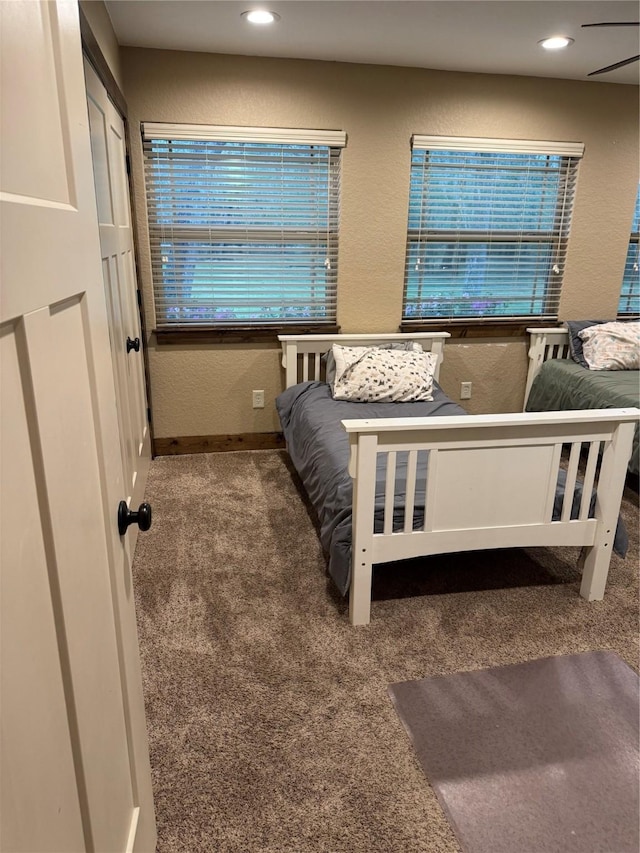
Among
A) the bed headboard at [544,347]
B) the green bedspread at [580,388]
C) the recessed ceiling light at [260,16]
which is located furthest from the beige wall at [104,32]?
the green bedspread at [580,388]

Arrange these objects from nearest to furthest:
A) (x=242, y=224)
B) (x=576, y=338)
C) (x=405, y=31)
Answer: (x=405, y=31), (x=242, y=224), (x=576, y=338)

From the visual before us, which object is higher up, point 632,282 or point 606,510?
point 632,282

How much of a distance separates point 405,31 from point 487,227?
137 cm

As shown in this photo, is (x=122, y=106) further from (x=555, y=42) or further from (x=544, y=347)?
(x=544, y=347)

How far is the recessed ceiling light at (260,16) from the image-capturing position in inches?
105

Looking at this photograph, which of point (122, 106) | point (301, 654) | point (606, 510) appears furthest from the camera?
point (122, 106)

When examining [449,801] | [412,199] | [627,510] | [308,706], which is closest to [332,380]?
[412,199]

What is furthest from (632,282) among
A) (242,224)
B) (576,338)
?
(242,224)

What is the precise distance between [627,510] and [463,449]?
1.65 meters

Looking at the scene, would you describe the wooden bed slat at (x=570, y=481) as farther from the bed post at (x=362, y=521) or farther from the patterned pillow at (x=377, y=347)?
the patterned pillow at (x=377, y=347)

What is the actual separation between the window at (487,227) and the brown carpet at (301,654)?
1706mm

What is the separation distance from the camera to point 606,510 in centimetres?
227

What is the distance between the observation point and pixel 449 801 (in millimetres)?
1503

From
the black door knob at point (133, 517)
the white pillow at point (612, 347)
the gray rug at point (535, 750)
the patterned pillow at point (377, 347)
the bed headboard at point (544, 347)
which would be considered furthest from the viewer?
the bed headboard at point (544, 347)
